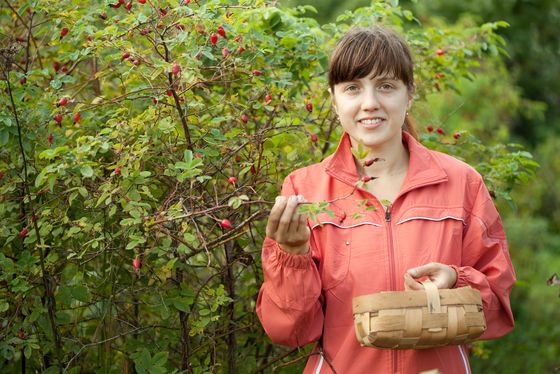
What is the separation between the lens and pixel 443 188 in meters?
2.69

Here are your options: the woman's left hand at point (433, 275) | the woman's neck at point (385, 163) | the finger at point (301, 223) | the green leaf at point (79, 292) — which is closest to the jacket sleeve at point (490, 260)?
the woman's left hand at point (433, 275)

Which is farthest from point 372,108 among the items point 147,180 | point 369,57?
point 147,180

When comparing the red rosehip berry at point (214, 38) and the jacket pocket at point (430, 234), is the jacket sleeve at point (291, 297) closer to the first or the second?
the jacket pocket at point (430, 234)

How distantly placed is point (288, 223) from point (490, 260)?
0.66m

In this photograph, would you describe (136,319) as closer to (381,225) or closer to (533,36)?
(381,225)

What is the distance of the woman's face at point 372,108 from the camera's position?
2.68 metres

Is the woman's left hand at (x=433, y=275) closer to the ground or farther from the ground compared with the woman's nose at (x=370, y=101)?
closer to the ground

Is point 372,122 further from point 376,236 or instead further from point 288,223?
point 288,223

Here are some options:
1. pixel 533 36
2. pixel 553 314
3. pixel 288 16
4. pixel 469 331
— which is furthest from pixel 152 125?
pixel 533 36

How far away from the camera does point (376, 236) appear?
2.59 meters

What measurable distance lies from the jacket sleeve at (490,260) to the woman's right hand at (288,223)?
1.62ft

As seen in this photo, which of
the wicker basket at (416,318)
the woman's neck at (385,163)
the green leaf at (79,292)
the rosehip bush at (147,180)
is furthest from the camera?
the green leaf at (79,292)

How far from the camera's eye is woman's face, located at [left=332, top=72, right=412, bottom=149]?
268cm

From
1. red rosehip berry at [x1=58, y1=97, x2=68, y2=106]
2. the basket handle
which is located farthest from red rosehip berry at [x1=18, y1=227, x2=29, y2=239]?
the basket handle
